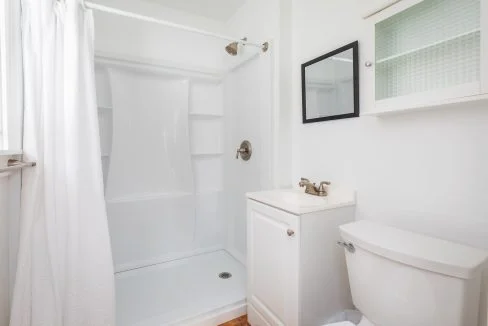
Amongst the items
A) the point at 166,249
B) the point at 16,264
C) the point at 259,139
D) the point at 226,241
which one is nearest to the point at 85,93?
Result: the point at 16,264

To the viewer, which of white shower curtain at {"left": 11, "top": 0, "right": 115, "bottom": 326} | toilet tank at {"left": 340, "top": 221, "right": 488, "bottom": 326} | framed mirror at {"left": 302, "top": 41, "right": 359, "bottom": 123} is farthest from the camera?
framed mirror at {"left": 302, "top": 41, "right": 359, "bottom": 123}

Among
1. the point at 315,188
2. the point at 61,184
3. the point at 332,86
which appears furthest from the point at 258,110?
the point at 61,184

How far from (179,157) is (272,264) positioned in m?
1.44

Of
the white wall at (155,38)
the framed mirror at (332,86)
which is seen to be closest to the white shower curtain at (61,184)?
the white wall at (155,38)

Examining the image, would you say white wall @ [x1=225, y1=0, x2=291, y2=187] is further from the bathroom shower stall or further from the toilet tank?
the toilet tank

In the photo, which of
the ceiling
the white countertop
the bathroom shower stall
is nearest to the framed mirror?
the bathroom shower stall

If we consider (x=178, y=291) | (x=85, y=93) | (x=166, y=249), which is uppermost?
(x=85, y=93)

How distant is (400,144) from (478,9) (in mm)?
523

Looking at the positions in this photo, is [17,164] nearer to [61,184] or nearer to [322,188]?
[61,184]

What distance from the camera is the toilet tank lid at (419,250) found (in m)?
0.72

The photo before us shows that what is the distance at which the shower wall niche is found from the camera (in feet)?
6.86

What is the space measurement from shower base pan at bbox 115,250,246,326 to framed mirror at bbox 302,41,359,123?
4.52 ft

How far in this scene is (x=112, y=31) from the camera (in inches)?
81.0

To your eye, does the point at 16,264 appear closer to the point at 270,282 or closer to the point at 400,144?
the point at 270,282
